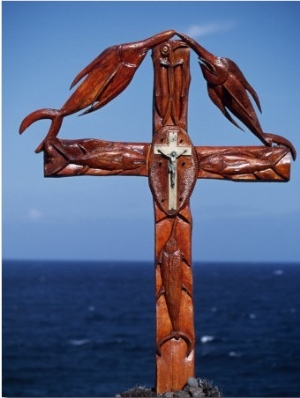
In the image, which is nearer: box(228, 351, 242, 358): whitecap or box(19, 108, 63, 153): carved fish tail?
box(19, 108, 63, 153): carved fish tail

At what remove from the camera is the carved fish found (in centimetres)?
852

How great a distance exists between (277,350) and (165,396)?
54228 millimetres

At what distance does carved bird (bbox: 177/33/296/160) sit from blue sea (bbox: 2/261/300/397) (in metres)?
34.1

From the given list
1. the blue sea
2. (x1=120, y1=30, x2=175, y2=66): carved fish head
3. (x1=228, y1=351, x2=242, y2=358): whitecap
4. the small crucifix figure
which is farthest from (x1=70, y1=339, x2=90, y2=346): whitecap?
(x1=120, y1=30, x2=175, y2=66): carved fish head

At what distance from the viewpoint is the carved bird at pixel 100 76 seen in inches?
336

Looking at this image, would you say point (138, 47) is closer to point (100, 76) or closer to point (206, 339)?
point (100, 76)

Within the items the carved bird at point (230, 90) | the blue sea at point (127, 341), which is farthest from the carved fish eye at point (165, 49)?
the blue sea at point (127, 341)

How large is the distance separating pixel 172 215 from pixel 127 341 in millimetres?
59436

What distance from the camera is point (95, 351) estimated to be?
210 ft

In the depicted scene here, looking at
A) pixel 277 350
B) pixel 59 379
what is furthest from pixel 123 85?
pixel 277 350

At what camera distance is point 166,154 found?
338 inches

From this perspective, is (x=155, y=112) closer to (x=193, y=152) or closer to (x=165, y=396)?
(x=193, y=152)

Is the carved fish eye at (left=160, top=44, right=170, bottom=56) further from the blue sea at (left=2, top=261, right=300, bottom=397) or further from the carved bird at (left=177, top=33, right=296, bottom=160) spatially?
the blue sea at (left=2, top=261, right=300, bottom=397)

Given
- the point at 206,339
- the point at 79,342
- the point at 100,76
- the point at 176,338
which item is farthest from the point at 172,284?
the point at 79,342
